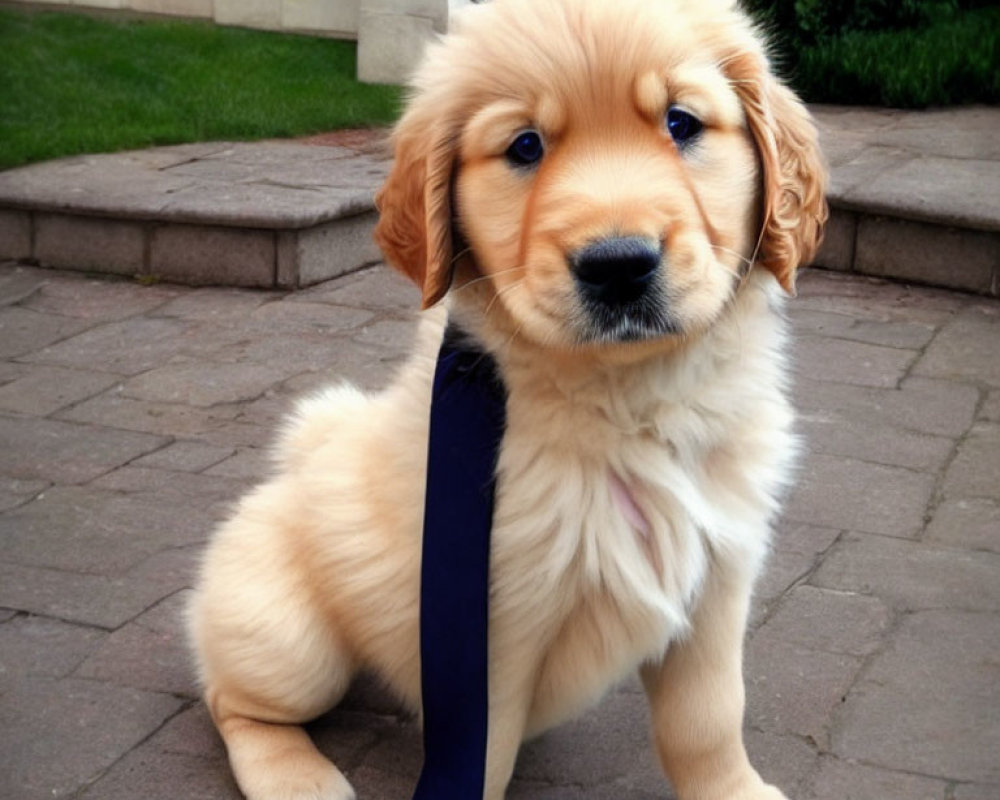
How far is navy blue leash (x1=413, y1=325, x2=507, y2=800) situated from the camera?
2.77 meters

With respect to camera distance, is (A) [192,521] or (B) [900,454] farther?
(B) [900,454]

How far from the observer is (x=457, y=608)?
2.77 m

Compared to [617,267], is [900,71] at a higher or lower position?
lower

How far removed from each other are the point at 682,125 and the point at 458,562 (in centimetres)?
81

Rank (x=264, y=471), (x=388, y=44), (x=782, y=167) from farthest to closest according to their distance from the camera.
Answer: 1. (x=388, y=44)
2. (x=264, y=471)
3. (x=782, y=167)

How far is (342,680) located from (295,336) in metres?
3.10

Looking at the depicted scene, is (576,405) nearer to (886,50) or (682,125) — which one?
(682,125)

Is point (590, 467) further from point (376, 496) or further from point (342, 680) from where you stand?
point (342, 680)

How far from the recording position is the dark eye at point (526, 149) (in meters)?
2.58

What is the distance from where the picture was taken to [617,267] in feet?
8.08

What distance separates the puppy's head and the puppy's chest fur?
18 centimetres

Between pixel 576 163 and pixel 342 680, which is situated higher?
pixel 576 163

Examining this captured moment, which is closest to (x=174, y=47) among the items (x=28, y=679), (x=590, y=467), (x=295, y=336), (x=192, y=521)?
(x=295, y=336)

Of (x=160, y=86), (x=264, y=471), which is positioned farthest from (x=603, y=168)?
(x=160, y=86)
